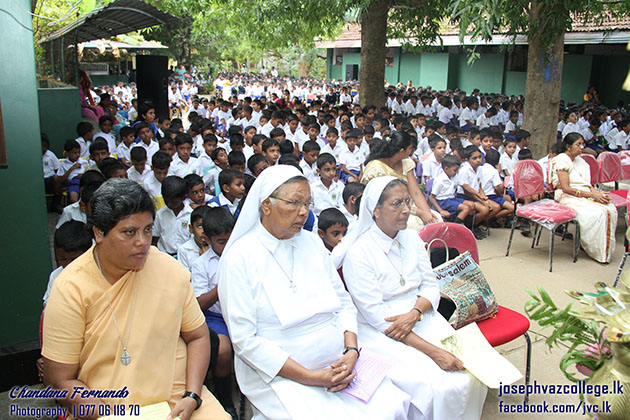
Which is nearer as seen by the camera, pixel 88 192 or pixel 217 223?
pixel 217 223

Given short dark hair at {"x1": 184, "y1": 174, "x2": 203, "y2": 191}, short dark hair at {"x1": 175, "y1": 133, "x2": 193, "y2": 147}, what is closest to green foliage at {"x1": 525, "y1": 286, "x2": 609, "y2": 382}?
short dark hair at {"x1": 184, "y1": 174, "x2": 203, "y2": 191}

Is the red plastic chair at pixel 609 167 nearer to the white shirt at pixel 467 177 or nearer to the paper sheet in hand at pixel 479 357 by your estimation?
the white shirt at pixel 467 177

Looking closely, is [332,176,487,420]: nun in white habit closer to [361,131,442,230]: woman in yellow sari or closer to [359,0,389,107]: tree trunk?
[361,131,442,230]: woman in yellow sari

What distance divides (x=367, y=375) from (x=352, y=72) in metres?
26.3

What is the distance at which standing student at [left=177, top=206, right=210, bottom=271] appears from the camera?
3.42m

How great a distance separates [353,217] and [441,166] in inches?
91.6

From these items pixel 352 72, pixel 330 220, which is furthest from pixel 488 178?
pixel 352 72

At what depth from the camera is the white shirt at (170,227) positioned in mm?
4230

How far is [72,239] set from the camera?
2.86 m

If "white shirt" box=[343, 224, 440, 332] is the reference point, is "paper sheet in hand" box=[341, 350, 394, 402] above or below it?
below

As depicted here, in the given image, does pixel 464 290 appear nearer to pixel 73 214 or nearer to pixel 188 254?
pixel 188 254

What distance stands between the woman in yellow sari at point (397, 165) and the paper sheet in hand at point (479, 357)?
1.63m

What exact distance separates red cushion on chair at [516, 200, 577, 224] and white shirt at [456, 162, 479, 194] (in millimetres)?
732

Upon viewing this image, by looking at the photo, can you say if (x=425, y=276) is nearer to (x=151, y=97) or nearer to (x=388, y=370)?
(x=388, y=370)
